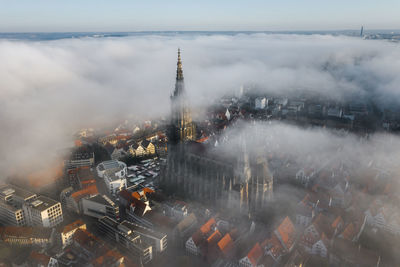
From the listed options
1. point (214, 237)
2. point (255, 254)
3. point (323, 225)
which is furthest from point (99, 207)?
point (323, 225)

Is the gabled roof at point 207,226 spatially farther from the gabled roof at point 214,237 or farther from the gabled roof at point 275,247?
the gabled roof at point 275,247

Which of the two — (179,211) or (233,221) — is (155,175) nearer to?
(179,211)

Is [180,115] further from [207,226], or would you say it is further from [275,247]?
[275,247]

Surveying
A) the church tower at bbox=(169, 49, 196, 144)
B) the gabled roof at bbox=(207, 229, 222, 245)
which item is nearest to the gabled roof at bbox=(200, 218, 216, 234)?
the gabled roof at bbox=(207, 229, 222, 245)

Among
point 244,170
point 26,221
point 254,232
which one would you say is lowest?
point 26,221

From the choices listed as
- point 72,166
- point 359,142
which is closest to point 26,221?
point 72,166
